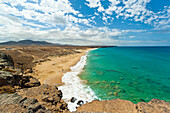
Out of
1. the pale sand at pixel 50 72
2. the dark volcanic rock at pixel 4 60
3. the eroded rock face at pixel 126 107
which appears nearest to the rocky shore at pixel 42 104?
the eroded rock face at pixel 126 107

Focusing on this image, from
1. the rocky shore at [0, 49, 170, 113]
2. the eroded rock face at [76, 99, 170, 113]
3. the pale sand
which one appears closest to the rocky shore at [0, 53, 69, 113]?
the rocky shore at [0, 49, 170, 113]

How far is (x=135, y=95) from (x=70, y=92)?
12.6 meters

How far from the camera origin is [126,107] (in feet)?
28.8

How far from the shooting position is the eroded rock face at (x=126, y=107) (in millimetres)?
7588

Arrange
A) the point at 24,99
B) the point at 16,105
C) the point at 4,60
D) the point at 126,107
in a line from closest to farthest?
the point at 16,105 → the point at 24,99 → the point at 126,107 → the point at 4,60

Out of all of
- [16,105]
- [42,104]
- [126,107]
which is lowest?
[126,107]

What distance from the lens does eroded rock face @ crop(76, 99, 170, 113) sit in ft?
24.9

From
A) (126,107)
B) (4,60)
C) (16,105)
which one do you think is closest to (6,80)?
(16,105)

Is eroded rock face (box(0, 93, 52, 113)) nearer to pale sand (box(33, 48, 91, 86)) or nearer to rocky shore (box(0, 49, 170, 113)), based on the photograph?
rocky shore (box(0, 49, 170, 113))

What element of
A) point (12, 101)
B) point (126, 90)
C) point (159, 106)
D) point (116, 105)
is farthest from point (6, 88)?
point (126, 90)

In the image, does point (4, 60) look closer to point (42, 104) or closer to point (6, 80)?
point (6, 80)

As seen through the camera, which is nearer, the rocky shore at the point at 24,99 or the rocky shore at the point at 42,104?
the rocky shore at the point at 24,99

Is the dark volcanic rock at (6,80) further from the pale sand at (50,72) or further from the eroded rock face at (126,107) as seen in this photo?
the eroded rock face at (126,107)

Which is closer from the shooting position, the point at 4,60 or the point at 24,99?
the point at 24,99
